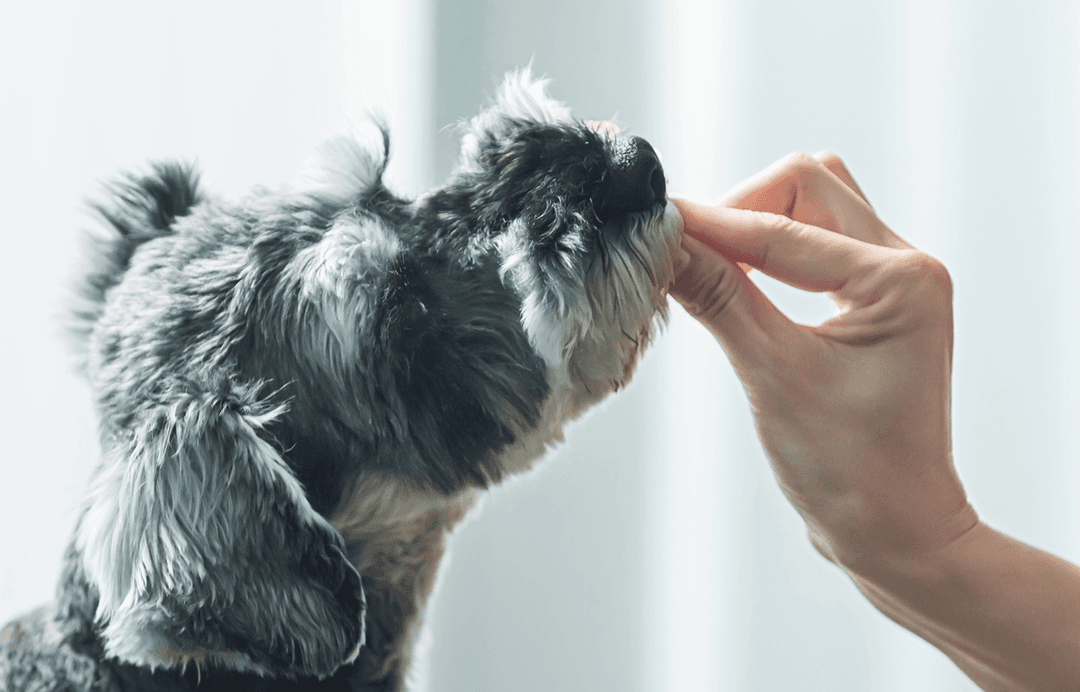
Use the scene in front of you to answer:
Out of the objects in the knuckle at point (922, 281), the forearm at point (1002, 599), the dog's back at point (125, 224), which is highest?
the knuckle at point (922, 281)

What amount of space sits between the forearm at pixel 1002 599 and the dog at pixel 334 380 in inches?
15.1

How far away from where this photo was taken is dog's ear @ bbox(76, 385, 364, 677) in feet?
2.13

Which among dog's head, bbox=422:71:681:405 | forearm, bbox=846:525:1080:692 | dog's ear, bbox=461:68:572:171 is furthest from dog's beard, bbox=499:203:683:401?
forearm, bbox=846:525:1080:692

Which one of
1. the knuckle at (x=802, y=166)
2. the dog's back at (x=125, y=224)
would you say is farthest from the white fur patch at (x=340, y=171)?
the knuckle at (x=802, y=166)

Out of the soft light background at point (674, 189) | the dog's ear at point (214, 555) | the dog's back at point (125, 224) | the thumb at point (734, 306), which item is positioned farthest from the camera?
the soft light background at point (674, 189)

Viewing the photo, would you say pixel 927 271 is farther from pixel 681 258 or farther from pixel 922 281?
pixel 681 258

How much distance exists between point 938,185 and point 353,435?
1.20m

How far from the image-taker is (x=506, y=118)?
2.81 ft

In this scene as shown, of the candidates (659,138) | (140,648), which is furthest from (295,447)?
(659,138)

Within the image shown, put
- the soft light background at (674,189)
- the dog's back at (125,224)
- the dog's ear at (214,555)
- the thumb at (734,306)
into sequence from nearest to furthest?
the dog's ear at (214,555) → the thumb at (734,306) → the dog's back at (125,224) → the soft light background at (674,189)

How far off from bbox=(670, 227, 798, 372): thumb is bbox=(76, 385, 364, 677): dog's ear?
44 centimetres

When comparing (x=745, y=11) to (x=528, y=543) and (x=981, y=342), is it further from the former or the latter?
(x=528, y=543)

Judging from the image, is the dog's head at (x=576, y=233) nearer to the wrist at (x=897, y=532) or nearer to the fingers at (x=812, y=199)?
the fingers at (x=812, y=199)

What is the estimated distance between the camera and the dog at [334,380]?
2.24ft
